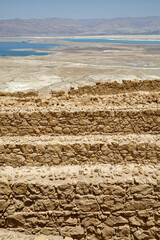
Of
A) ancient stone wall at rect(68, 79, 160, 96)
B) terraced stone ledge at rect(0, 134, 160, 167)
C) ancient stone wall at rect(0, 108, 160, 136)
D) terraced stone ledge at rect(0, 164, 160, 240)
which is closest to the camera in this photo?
terraced stone ledge at rect(0, 164, 160, 240)

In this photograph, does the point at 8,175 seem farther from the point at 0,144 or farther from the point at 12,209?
the point at 0,144

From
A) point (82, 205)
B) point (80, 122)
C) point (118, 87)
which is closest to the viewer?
point (82, 205)

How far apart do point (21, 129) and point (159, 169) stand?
11.9ft

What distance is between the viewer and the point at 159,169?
387cm

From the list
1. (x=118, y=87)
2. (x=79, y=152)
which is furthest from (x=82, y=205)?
(x=118, y=87)

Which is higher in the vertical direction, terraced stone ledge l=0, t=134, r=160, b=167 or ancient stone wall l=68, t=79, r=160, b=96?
ancient stone wall l=68, t=79, r=160, b=96

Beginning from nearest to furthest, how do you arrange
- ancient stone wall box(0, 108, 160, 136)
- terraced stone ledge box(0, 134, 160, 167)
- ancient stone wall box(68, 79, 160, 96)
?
terraced stone ledge box(0, 134, 160, 167), ancient stone wall box(0, 108, 160, 136), ancient stone wall box(68, 79, 160, 96)

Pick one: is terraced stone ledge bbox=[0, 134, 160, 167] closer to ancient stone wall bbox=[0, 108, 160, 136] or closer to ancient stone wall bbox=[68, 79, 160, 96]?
ancient stone wall bbox=[0, 108, 160, 136]

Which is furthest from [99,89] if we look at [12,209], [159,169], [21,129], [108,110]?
[12,209]

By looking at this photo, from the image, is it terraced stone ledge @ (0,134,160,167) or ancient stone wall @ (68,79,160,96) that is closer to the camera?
terraced stone ledge @ (0,134,160,167)

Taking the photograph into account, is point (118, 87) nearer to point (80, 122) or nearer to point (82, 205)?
point (80, 122)

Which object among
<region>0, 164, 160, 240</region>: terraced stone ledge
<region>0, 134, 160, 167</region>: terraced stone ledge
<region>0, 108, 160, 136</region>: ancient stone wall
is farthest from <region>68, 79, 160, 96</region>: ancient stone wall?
<region>0, 164, 160, 240</region>: terraced stone ledge

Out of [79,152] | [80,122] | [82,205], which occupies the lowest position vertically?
[82,205]

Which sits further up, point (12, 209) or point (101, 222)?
point (12, 209)
